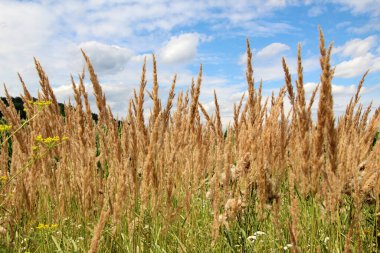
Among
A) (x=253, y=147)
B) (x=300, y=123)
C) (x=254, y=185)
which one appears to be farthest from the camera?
(x=254, y=185)

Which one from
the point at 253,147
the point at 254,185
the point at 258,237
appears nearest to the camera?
the point at 253,147

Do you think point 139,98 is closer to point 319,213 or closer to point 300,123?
point 300,123

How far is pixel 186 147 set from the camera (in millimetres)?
3236

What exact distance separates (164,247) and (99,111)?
96 cm

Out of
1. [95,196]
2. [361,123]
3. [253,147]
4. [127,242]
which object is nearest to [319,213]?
[253,147]

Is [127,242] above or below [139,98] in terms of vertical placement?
below

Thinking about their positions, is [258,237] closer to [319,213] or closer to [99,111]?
[319,213]

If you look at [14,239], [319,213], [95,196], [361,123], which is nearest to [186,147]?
[95,196]

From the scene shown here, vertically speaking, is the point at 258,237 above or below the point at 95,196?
below

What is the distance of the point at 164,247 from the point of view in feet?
7.30

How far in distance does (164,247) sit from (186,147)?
3.75ft

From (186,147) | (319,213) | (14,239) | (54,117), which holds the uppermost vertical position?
(54,117)

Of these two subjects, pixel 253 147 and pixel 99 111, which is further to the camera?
pixel 99 111

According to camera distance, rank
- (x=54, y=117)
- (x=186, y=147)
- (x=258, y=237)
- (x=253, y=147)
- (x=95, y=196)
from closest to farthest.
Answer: (x=253, y=147) → (x=258, y=237) → (x=95, y=196) → (x=54, y=117) → (x=186, y=147)
